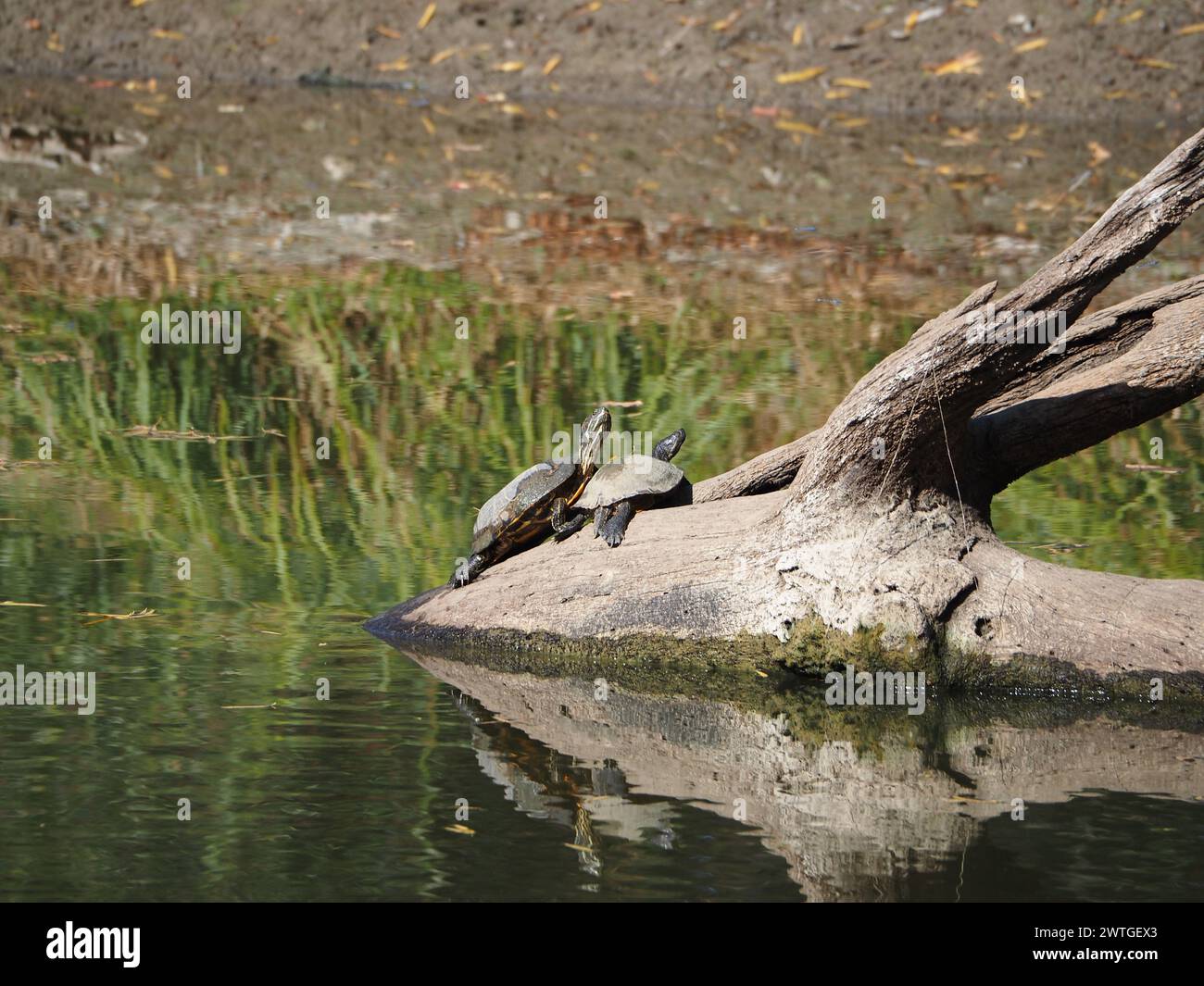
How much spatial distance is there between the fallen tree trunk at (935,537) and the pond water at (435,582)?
250 mm

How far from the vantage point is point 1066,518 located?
8148 millimetres

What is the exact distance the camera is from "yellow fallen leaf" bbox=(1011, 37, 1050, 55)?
63.1 feet

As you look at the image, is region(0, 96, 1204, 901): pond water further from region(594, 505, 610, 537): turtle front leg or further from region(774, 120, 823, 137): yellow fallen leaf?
region(774, 120, 823, 137): yellow fallen leaf

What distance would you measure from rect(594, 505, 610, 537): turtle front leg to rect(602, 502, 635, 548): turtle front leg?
0.02 m

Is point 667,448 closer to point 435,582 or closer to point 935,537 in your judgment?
point 435,582

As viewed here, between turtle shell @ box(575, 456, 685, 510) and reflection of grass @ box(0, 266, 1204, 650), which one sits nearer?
turtle shell @ box(575, 456, 685, 510)

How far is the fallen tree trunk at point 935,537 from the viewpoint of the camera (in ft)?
20.2

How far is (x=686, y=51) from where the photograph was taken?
65.9 ft

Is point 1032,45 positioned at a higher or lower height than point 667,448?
higher

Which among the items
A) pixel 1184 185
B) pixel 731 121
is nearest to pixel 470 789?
pixel 1184 185

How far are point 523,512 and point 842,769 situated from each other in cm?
175

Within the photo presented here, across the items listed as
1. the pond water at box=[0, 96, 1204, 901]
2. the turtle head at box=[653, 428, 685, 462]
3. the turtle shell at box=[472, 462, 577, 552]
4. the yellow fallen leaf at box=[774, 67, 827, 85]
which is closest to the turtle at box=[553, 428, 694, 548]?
the turtle shell at box=[472, 462, 577, 552]

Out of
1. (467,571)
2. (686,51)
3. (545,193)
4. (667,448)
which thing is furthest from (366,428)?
(686,51)
